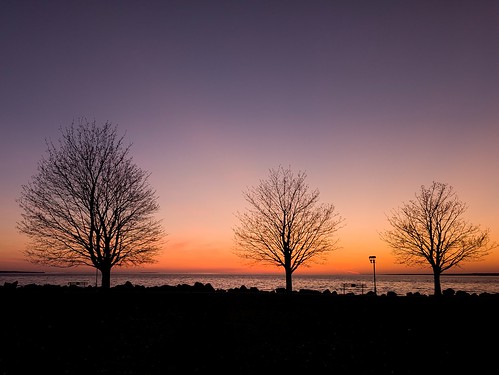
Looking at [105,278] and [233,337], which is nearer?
[233,337]

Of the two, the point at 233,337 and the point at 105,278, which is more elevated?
the point at 105,278

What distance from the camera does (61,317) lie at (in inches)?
509

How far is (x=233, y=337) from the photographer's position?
495 inches

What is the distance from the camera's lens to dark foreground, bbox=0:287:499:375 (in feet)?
34.2

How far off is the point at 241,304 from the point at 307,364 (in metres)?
7.27

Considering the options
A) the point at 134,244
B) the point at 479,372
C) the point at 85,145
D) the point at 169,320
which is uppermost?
the point at 85,145

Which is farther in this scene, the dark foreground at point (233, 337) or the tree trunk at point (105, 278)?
the tree trunk at point (105, 278)

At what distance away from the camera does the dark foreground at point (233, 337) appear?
10.4 metres

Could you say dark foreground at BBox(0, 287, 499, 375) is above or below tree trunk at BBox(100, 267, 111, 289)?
below

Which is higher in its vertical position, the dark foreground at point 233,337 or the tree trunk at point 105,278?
the tree trunk at point 105,278

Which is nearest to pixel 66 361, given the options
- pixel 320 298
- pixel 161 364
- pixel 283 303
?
pixel 161 364

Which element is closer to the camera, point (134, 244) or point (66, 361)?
point (66, 361)

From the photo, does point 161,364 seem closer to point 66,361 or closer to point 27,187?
point 66,361

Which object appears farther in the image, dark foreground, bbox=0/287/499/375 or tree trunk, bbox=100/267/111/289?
tree trunk, bbox=100/267/111/289
